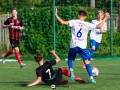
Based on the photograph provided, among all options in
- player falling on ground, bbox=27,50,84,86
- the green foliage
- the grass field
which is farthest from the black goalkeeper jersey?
the green foliage

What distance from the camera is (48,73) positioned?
36.5 ft

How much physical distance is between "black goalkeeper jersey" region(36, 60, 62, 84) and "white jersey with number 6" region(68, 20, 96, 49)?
960mm

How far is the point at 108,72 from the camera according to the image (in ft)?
47.8

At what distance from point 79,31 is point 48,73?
1.34m

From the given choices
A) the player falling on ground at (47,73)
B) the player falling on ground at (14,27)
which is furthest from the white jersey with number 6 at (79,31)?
the player falling on ground at (14,27)

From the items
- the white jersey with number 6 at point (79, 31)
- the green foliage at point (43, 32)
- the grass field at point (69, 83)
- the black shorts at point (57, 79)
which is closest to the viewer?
the grass field at point (69, 83)

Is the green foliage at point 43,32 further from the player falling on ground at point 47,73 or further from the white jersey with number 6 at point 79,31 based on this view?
the player falling on ground at point 47,73

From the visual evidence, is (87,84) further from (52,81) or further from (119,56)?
(119,56)

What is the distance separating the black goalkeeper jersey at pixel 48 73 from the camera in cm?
1102

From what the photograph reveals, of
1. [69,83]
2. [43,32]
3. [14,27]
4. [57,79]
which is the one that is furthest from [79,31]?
[43,32]

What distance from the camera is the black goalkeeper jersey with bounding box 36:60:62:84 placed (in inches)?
434

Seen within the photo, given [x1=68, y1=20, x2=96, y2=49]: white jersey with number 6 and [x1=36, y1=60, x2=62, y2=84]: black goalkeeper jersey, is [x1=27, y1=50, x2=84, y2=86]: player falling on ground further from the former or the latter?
[x1=68, y1=20, x2=96, y2=49]: white jersey with number 6

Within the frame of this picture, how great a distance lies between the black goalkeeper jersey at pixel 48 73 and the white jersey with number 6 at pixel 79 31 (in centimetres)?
96

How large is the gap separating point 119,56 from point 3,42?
5.65 m
